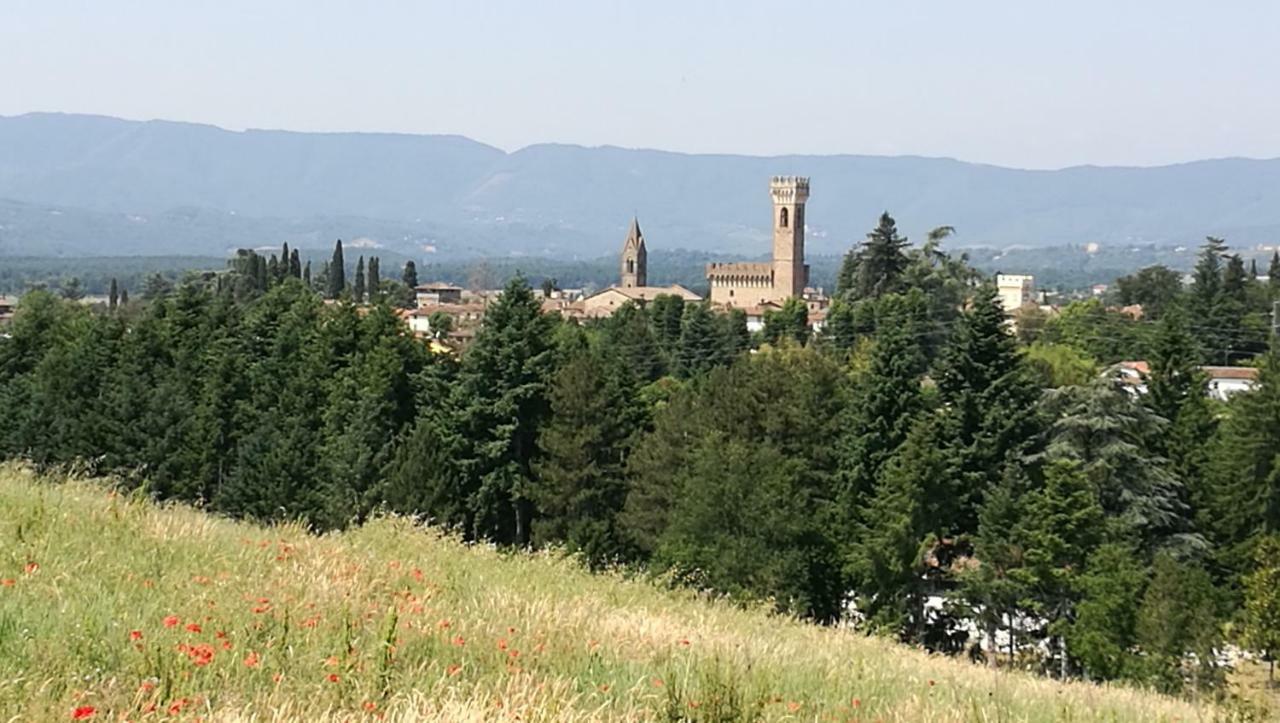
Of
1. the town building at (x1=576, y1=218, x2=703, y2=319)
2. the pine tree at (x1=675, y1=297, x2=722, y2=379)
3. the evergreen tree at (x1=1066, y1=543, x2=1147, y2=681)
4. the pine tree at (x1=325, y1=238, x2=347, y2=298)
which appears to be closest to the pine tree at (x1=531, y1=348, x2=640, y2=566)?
the evergreen tree at (x1=1066, y1=543, x2=1147, y2=681)

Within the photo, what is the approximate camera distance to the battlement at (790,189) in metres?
131

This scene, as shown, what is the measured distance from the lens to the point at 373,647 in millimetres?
6812

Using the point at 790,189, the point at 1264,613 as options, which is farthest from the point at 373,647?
the point at 790,189

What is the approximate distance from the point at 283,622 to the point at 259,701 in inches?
57.3

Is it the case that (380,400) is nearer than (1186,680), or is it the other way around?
(1186,680)

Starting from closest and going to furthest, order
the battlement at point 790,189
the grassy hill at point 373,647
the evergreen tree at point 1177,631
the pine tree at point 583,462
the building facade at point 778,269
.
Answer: the grassy hill at point 373,647 < the evergreen tree at point 1177,631 < the pine tree at point 583,462 < the building facade at point 778,269 < the battlement at point 790,189

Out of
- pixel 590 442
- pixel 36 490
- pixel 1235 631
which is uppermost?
pixel 36 490

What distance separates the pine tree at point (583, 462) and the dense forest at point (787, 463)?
0.07 metres

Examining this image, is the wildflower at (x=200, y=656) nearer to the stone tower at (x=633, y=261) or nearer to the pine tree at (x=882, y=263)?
the pine tree at (x=882, y=263)

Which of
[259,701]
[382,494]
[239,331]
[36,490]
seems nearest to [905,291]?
[239,331]

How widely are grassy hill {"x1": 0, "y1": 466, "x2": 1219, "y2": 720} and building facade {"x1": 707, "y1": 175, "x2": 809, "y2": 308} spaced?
4598 inches

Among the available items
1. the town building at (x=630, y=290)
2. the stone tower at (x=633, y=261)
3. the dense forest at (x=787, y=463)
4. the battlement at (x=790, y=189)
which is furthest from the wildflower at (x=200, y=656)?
the stone tower at (x=633, y=261)

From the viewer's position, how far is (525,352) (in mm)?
33062

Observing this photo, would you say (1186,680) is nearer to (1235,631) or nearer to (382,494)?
(1235,631)
